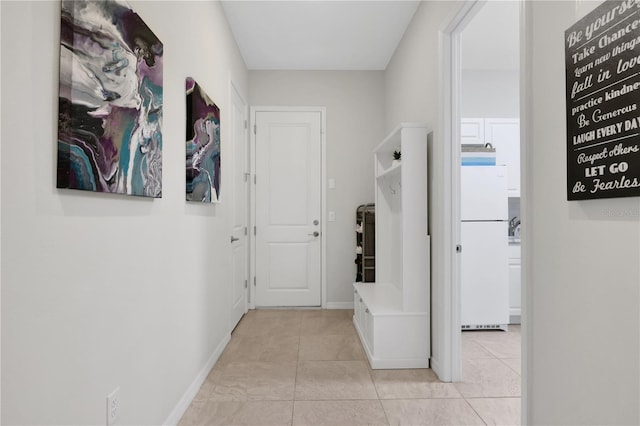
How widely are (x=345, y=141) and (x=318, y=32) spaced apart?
127cm

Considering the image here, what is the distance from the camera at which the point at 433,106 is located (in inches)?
101

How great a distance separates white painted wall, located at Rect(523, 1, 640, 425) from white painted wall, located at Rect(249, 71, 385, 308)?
2798 mm

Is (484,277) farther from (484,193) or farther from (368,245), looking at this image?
(368,245)

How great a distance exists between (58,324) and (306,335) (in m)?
2.49

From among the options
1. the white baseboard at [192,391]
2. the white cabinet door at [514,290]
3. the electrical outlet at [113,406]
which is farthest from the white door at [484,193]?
the electrical outlet at [113,406]

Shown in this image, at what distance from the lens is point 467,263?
3414mm

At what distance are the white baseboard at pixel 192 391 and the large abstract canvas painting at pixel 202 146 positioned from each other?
1.11 metres

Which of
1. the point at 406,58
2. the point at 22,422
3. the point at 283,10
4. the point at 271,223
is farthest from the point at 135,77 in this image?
the point at 271,223

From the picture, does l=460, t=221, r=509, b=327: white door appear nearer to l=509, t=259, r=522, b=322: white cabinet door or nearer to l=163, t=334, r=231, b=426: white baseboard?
l=509, t=259, r=522, b=322: white cabinet door

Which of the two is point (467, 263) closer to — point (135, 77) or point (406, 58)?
point (406, 58)

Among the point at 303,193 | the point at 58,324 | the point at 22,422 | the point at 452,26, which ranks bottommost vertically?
the point at 22,422

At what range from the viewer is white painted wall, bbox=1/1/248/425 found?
2.93ft

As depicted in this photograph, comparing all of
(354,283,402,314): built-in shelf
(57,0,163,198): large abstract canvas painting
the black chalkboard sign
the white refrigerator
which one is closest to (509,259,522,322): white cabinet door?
the white refrigerator

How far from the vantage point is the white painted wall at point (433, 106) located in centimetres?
242
